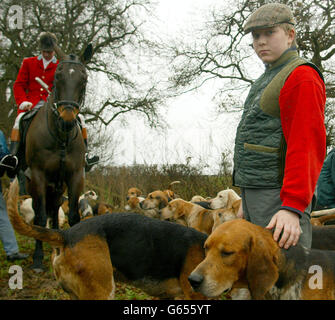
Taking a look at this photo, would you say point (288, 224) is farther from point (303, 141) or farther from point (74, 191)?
point (74, 191)

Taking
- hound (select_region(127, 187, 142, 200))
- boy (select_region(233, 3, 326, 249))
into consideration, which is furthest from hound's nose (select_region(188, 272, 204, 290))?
hound (select_region(127, 187, 142, 200))

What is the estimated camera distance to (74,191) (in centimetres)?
566

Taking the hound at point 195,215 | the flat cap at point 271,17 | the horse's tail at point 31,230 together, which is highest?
the flat cap at point 271,17

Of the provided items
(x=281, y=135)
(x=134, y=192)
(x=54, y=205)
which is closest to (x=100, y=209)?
(x=134, y=192)

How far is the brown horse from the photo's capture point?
5.36 meters

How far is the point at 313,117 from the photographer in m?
2.19

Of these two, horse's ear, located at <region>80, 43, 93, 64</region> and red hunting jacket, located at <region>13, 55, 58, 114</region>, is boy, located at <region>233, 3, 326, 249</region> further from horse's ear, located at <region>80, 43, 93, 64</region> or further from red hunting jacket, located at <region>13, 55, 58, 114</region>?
red hunting jacket, located at <region>13, 55, 58, 114</region>

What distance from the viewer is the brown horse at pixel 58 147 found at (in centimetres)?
536

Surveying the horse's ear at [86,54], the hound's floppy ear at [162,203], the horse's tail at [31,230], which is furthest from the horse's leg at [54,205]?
the horse's tail at [31,230]

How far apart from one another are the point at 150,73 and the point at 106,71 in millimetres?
2317

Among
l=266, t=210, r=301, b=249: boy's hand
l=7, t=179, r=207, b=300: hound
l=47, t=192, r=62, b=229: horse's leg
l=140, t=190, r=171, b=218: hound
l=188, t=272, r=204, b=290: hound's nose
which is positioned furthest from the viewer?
l=140, t=190, r=171, b=218: hound

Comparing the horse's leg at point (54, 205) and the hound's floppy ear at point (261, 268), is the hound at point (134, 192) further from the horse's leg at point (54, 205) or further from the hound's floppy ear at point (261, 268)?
the hound's floppy ear at point (261, 268)

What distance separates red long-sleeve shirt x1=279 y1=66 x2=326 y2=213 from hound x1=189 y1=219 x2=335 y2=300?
0.35m
